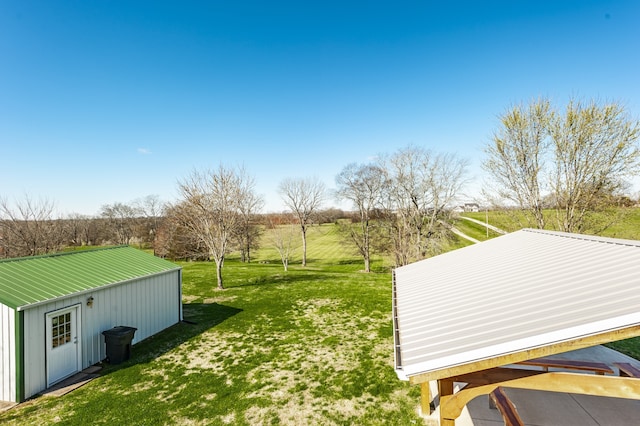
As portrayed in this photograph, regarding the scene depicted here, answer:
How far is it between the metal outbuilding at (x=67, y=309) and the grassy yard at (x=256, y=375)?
0.73 metres

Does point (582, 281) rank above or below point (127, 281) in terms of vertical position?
above

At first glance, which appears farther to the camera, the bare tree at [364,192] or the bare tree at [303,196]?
the bare tree at [303,196]

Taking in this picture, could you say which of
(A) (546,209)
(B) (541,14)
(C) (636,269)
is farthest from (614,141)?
(C) (636,269)

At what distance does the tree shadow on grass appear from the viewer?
880cm

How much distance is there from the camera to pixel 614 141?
47.3ft

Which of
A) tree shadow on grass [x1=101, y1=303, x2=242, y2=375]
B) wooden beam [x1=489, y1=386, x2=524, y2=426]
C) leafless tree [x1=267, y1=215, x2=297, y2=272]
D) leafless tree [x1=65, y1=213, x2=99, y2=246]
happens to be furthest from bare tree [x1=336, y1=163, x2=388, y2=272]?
leafless tree [x1=65, y1=213, x2=99, y2=246]

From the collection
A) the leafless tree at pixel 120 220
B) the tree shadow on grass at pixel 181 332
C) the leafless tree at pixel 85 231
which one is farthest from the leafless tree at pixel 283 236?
the leafless tree at pixel 85 231

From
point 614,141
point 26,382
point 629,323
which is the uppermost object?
point 614,141

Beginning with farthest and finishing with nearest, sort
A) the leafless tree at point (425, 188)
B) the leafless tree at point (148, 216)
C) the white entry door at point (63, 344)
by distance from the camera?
the leafless tree at point (148, 216)
the leafless tree at point (425, 188)
the white entry door at point (63, 344)

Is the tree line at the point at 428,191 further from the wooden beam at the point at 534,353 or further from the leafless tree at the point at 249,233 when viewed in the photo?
the wooden beam at the point at 534,353

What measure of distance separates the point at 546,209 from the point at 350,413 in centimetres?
1837

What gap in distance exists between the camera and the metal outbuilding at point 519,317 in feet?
9.76

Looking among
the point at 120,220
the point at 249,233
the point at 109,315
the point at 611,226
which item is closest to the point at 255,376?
the point at 109,315

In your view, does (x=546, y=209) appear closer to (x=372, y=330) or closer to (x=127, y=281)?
(x=372, y=330)
